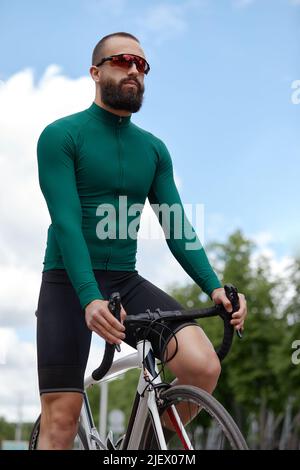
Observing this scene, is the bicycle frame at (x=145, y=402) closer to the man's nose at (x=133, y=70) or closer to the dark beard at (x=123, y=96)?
the dark beard at (x=123, y=96)

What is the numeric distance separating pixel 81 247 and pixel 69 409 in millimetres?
750

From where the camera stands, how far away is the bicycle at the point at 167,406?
2.97 meters

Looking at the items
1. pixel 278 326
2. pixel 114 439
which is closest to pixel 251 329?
pixel 278 326

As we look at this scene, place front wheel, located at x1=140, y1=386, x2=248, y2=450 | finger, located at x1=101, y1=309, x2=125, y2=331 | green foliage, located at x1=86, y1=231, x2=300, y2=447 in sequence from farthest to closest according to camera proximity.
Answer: green foliage, located at x1=86, y1=231, x2=300, y2=447
finger, located at x1=101, y1=309, x2=125, y2=331
front wheel, located at x1=140, y1=386, x2=248, y2=450

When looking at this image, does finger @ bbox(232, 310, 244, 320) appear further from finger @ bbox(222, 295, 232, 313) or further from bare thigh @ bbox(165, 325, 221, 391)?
bare thigh @ bbox(165, 325, 221, 391)

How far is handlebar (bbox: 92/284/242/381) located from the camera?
3166 millimetres

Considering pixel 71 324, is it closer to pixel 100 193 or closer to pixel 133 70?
pixel 100 193

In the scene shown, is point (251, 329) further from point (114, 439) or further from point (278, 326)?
point (114, 439)

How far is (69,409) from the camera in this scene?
3.56m

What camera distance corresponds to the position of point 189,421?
3.31 metres

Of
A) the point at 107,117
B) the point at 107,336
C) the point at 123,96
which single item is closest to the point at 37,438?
the point at 107,336

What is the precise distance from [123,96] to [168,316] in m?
1.13

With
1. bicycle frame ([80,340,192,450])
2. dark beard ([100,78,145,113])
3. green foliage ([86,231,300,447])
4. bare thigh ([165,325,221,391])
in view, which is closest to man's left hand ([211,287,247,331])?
bare thigh ([165,325,221,391])

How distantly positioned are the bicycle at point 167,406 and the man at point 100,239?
8 cm
